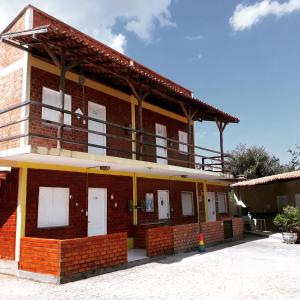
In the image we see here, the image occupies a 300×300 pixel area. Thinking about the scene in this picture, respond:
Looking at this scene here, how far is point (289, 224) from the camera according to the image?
1702 centimetres

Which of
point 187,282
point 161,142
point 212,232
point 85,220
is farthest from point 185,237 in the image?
point 161,142

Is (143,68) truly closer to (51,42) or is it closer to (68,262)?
(51,42)

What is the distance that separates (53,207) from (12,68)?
16.5 feet

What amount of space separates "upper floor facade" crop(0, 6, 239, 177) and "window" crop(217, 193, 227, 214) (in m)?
6.52

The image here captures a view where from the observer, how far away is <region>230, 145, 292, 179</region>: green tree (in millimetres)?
38281

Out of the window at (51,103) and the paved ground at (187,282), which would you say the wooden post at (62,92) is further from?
the paved ground at (187,282)

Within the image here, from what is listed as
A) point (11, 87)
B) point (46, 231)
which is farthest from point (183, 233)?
point (11, 87)

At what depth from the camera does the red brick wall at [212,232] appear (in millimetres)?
15294

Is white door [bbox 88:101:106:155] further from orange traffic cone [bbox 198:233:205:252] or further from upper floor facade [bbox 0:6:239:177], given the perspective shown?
orange traffic cone [bbox 198:233:205:252]

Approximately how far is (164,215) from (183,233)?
10.3 ft

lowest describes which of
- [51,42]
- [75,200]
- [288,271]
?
[288,271]

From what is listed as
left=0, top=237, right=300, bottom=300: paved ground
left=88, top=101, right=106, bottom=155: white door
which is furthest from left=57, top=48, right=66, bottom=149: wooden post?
left=0, top=237, right=300, bottom=300: paved ground

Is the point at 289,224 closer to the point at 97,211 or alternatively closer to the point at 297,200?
the point at 297,200

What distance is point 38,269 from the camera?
921 cm
